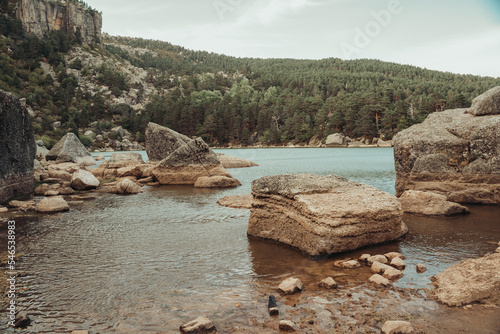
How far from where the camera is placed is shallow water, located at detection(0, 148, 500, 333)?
5090 mm

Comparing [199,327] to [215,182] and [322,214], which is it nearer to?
[322,214]

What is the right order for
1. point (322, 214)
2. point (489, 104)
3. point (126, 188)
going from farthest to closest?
point (126, 188)
point (489, 104)
point (322, 214)

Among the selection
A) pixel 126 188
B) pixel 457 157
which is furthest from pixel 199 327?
pixel 126 188

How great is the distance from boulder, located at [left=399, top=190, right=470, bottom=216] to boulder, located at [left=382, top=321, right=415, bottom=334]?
8.42m

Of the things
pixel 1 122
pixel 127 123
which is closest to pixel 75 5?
pixel 127 123

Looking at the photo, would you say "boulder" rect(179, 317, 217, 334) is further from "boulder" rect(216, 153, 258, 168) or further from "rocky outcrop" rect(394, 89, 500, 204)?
"boulder" rect(216, 153, 258, 168)

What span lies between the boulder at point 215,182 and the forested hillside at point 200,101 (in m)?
49.6

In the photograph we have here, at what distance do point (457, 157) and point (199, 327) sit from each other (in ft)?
43.1

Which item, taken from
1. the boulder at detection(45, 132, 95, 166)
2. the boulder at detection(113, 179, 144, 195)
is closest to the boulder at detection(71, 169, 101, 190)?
the boulder at detection(113, 179, 144, 195)

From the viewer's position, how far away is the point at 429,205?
11.7 m

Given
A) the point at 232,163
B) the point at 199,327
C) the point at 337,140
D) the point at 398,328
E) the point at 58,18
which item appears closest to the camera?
the point at 398,328

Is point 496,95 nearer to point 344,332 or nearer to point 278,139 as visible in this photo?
point 344,332

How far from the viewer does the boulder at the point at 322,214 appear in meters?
7.60

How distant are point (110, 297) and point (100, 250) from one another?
127 inches
